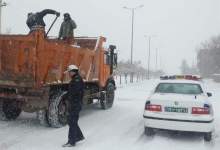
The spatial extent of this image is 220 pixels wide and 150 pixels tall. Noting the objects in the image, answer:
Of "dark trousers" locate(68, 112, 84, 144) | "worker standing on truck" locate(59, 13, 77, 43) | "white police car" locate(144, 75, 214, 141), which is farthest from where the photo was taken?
"worker standing on truck" locate(59, 13, 77, 43)

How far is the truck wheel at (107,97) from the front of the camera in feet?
48.5

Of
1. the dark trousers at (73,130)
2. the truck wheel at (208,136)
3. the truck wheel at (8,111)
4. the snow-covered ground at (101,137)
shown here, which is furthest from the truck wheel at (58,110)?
the truck wheel at (208,136)

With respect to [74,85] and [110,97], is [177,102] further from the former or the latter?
[110,97]

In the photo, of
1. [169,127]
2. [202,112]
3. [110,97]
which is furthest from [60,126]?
[110,97]

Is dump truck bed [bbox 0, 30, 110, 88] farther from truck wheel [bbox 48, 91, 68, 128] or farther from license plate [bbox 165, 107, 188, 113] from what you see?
license plate [bbox 165, 107, 188, 113]

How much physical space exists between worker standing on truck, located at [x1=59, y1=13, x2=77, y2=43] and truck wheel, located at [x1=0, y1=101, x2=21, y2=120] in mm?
2730

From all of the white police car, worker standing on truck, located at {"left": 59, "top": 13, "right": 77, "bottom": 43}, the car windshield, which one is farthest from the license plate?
worker standing on truck, located at {"left": 59, "top": 13, "right": 77, "bottom": 43}

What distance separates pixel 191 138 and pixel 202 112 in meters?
0.98

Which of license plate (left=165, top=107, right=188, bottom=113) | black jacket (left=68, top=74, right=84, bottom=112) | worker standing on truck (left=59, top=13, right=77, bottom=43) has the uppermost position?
worker standing on truck (left=59, top=13, right=77, bottom=43)

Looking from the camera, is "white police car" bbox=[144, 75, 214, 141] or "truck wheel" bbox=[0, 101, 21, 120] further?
"truck wheel" bbox=[0, 101, 21, 120]

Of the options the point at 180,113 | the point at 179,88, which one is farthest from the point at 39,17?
the point at 180,113

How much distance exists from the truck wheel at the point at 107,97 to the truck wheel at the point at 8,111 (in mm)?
4024

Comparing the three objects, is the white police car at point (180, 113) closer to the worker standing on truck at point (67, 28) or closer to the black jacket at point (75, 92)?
the black jacket at point (75, 92)

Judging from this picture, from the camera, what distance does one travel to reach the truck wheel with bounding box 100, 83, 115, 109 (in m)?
14.8
